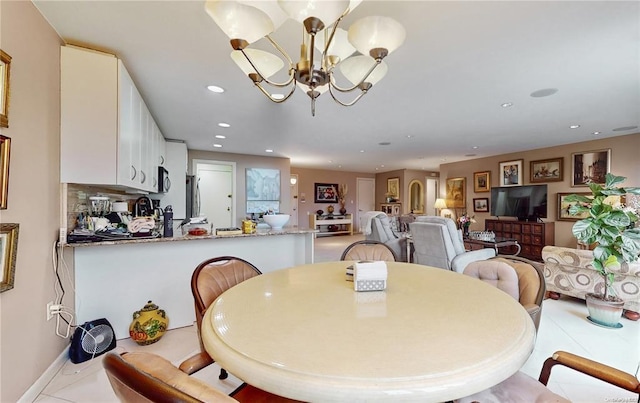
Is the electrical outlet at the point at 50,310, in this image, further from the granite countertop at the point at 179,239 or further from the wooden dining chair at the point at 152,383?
the wooden dining chair at the point at 152,383

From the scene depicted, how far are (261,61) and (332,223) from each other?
25.8 ft

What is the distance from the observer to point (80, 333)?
6.79 ft

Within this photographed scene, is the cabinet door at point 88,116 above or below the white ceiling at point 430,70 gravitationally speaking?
below

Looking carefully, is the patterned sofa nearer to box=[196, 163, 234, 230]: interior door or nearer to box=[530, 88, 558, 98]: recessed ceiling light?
box=[530, 88, 558, 98]: recessed ceiling light

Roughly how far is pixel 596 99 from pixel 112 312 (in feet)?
16.9

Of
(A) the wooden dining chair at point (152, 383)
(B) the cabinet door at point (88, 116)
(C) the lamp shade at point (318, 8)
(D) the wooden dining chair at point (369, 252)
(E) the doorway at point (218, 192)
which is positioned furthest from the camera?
(E) the doorway at point (218, 192)

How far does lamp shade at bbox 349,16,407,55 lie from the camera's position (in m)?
1.29

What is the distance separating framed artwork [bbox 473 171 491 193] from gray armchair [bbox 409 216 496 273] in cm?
345

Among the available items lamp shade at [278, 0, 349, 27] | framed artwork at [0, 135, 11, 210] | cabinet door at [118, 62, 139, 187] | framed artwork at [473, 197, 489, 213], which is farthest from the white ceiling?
framed artwork at [473, 197, 489, 213]

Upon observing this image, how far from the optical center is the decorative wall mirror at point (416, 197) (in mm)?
9672

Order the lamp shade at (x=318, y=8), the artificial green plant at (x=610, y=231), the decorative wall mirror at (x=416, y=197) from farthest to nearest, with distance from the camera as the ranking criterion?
1. the decorative wall mirror at (x=416, y=197)
2. the artificial green plant at (x=610, y=231)
3. the lamp shade at (x=318, y=8)

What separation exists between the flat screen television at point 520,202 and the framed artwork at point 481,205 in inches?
14.6

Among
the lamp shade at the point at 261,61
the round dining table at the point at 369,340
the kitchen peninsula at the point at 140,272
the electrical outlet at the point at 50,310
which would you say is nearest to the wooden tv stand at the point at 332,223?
the kitchen peninsula at the point at 140,272

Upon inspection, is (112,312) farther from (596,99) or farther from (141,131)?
(596,99)
